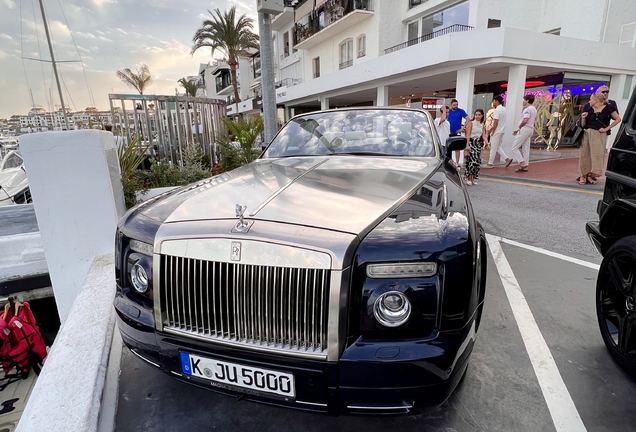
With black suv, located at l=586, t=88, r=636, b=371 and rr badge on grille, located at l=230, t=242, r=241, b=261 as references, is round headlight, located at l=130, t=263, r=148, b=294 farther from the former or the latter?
black suv, located at l=586, t=88, r=636, b=371

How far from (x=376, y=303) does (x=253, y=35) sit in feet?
111

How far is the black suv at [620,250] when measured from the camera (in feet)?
7.27

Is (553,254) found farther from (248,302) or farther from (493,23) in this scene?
(493,23)

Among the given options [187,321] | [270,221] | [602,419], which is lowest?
[602,419]

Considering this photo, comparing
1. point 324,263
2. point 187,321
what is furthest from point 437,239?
point 187,321

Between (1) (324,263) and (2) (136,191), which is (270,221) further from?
(2) (136,191)

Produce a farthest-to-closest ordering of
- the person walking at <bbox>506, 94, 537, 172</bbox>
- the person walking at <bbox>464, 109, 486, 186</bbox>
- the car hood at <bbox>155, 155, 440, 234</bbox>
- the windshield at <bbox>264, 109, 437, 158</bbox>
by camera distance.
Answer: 1. the person walking at <bbox>506, 94, 537, 172</bbox>
2. the person walking at <bbox>464, 109, 486, 186</bbox>
3. the windshield at <bbox>264, 109, 437, 158</bbox>
4. the car hood at <bbox>155, 155, 440, 234</bbox>

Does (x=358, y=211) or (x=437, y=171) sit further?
(x=437, y=171)

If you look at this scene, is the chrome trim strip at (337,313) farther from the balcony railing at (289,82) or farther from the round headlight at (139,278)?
the balcony railing at (289,82)

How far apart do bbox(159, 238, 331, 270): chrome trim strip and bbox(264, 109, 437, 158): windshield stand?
180 centimetres

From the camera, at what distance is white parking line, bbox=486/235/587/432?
6.34 feet

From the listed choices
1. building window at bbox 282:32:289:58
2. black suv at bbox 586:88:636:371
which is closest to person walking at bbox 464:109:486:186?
black suv at bbox 586:88:636:371

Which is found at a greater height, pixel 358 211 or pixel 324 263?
pixel 358 211

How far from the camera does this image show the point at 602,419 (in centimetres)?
194
